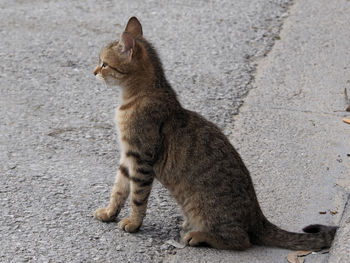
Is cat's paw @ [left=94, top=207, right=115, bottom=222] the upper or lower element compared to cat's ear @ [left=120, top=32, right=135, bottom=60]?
lower

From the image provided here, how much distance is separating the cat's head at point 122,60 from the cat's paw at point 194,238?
1.07 m

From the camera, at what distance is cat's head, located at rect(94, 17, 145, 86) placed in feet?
14.5

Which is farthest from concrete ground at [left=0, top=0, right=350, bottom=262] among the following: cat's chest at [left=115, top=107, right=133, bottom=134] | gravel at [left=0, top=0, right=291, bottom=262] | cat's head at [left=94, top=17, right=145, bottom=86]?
cat's head at [left=94, top=17, right=145, bottom=86]

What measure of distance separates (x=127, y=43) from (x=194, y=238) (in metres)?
1.29

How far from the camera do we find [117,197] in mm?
4516

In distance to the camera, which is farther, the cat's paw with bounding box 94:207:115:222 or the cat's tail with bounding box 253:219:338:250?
the cat's paw with bounding box 94:207:115:222

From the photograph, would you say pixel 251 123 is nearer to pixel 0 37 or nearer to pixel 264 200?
pixel 264 200

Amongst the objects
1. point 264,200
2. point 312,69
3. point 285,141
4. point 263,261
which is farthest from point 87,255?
point 312,69

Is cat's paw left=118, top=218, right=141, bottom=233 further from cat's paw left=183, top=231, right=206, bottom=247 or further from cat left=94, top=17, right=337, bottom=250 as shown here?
cat's paw left=183, top=231, right=206, bottom=247

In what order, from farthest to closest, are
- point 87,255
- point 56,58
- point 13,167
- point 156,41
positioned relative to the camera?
point 156,41 → point 56,58 → point 13,167 → point 87,255

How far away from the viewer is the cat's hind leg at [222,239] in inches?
167

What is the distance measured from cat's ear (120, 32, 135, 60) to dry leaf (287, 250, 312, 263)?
5.22ft

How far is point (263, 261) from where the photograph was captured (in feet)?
13.7

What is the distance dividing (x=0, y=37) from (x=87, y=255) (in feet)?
12.3
